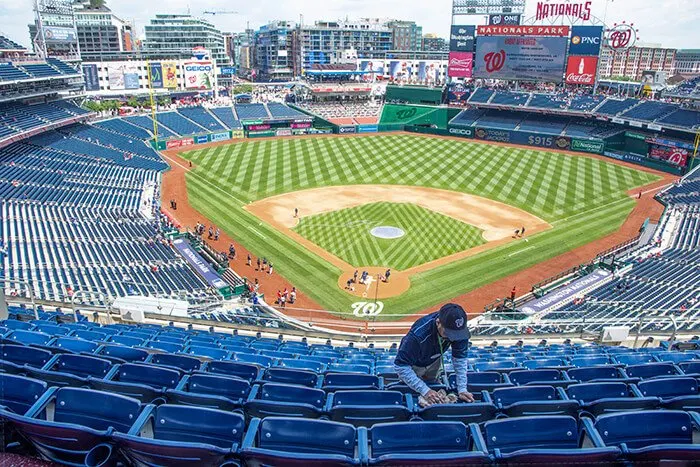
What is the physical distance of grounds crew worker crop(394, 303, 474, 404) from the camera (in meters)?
6.05

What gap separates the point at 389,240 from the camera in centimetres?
3603

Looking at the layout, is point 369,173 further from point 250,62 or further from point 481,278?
point 250,62

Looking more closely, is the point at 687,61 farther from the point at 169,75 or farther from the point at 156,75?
the point at 156,75

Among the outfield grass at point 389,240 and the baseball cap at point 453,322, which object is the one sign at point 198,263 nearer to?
the outfield grass at point 389,240

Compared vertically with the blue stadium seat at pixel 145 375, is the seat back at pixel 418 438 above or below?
above

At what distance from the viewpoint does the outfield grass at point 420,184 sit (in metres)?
31.0

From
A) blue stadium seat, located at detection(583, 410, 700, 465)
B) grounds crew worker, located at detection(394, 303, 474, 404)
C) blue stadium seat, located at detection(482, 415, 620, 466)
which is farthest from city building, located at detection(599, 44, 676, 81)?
blue stadium seat, located at detection(482, 415, 620, 466)

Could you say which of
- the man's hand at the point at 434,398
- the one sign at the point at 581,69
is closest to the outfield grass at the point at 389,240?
the man's hand at the point at 434,398

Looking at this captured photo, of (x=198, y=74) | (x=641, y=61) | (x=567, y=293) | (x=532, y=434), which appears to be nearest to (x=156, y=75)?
(x=198, y=74)

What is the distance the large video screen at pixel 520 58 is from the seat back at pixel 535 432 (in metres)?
71.5

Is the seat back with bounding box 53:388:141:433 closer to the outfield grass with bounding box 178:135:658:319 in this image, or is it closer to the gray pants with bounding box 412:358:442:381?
the gray pants with bounding box 412:358:442:381

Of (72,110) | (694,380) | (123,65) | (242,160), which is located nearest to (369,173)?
(242,160)

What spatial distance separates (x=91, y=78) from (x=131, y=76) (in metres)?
7.01

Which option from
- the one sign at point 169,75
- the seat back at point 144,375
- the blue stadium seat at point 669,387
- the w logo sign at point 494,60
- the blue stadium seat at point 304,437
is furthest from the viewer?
the one sign at point 169,75
